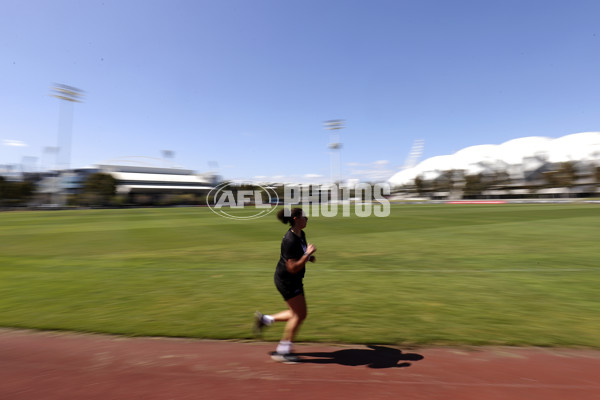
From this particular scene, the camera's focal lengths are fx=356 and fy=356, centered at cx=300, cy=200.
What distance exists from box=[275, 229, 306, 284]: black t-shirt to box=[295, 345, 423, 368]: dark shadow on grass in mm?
1023

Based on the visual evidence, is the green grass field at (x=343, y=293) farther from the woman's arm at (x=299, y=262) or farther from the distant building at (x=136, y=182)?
the distant building at (x=136, y=182)

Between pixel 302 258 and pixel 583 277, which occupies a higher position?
pixel 302 258

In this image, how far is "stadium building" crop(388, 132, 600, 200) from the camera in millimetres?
103375

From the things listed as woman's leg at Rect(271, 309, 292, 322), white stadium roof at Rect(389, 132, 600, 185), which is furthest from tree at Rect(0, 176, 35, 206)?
white stadium roof at Rect(389, 132, 600, 185)

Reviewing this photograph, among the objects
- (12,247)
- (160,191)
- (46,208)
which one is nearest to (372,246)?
(12,247)

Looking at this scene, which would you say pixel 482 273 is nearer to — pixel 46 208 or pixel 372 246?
pixel 372 246

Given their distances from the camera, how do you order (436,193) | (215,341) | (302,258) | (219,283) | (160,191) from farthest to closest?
(436,193)
(160,191)
(219,283)
(215,341)
(302,258)

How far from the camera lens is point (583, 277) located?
858cm

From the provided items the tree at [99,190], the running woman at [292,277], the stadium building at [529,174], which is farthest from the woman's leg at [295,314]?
the stadium building at [529,174]

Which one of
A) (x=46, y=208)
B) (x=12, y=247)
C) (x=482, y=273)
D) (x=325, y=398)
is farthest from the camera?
(x=46, y=208)

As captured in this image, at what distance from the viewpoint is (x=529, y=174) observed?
454 feet

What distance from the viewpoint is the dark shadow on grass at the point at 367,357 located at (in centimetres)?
430

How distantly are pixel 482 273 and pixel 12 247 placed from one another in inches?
751

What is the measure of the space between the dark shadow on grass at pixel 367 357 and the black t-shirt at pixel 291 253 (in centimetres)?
102
